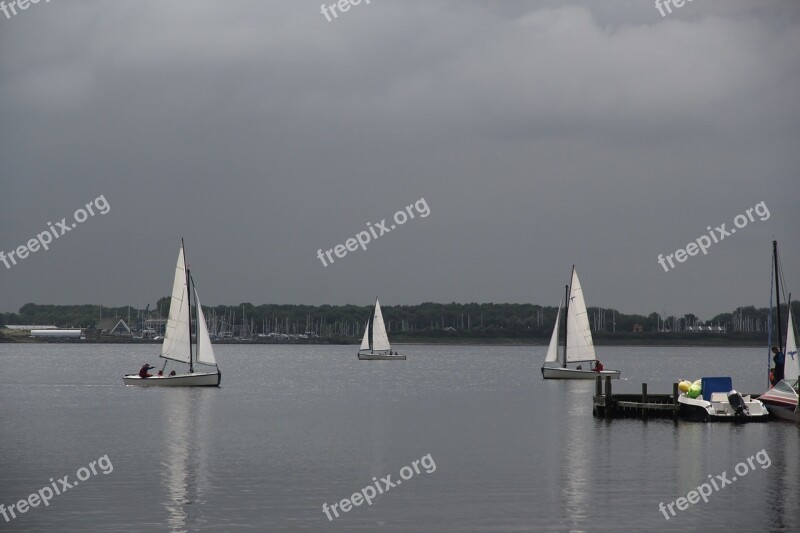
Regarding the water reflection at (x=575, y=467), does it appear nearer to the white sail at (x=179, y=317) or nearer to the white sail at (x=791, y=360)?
the white sail at (x=791, y=360)

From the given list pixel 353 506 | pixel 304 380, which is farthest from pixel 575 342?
pixel 353 506

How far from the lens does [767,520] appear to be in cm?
3067

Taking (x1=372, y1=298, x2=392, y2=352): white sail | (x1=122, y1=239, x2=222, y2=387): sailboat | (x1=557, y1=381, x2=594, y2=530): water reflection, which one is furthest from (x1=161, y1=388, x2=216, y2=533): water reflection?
(x1=372, y1=298, x2=392, y2=352): white sail

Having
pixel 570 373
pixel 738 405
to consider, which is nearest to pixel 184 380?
pixel 570 373

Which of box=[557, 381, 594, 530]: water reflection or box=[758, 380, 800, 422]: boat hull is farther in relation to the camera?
box=[758, 380, 800, 422]: boat hull

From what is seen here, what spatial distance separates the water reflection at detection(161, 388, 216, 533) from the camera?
104ft

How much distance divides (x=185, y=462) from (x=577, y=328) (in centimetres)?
6398

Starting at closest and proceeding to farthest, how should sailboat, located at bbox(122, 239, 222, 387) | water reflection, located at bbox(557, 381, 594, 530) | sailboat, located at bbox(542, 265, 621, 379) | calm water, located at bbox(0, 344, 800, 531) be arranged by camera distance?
calm water, located at bbox(0, 344, 800, 531), water reflection, located at bbox(557, 381, 594, 530), sailboat, located at bbox(122, 239, 222, 387), sailboat, located at bbox(542, 265, 621, 379)

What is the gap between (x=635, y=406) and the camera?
2451 inches

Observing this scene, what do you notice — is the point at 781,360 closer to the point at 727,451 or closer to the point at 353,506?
the point at 727,451

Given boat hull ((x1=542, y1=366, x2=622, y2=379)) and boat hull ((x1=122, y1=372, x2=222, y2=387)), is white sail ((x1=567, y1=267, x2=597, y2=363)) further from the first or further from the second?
boat hull ((x1=122, y1=372, x2=222, y2=387))

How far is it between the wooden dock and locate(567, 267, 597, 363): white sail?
34574mm

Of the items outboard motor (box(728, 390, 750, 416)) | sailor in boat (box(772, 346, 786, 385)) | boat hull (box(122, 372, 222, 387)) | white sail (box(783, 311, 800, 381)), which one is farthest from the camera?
boat hull (box(122, 372, 222, 387))

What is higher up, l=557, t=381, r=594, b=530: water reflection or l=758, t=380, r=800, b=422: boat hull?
l=758, t=380, r=800, b=422: boat hull
